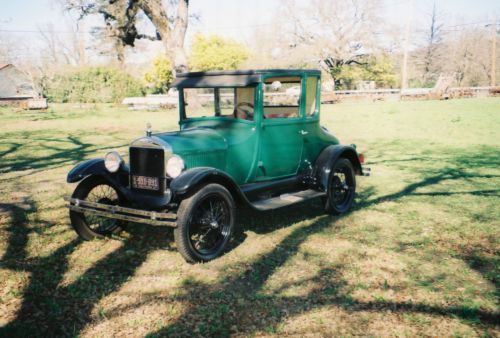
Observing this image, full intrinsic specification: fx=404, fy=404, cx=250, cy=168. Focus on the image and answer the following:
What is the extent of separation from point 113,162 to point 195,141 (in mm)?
974

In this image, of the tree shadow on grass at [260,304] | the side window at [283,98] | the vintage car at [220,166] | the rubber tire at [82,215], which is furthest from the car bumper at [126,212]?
the side window at [283,98]

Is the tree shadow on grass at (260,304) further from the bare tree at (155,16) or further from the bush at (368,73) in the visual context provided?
the bush at (368,73)

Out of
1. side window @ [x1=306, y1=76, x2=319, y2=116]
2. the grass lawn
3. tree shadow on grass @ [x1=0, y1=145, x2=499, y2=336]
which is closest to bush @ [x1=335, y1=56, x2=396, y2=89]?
the grass lawn

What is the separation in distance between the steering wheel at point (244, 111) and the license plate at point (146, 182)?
1.36 metres

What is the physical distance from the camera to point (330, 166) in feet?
17.4

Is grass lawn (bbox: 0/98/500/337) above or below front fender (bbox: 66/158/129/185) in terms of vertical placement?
below

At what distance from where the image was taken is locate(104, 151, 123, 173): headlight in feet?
14.8

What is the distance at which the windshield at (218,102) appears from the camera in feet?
16.4

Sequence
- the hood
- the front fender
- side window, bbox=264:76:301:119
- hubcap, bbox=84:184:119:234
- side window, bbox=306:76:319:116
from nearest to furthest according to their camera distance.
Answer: the hood → the front fender → hubcap, bbox=84:184:119:234 → side window, bbox=264:76:301:119 → side window, bbox=306:76:319:116

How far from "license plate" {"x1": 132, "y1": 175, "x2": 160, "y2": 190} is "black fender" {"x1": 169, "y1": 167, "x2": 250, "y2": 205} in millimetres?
273

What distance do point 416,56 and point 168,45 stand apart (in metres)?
42.7

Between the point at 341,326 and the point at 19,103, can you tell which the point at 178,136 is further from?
the point at 19,103

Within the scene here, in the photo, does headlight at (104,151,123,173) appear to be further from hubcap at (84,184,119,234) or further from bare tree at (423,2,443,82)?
bare tree at (423,2,443,82)

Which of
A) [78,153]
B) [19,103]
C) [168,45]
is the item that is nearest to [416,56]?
[168,45]
